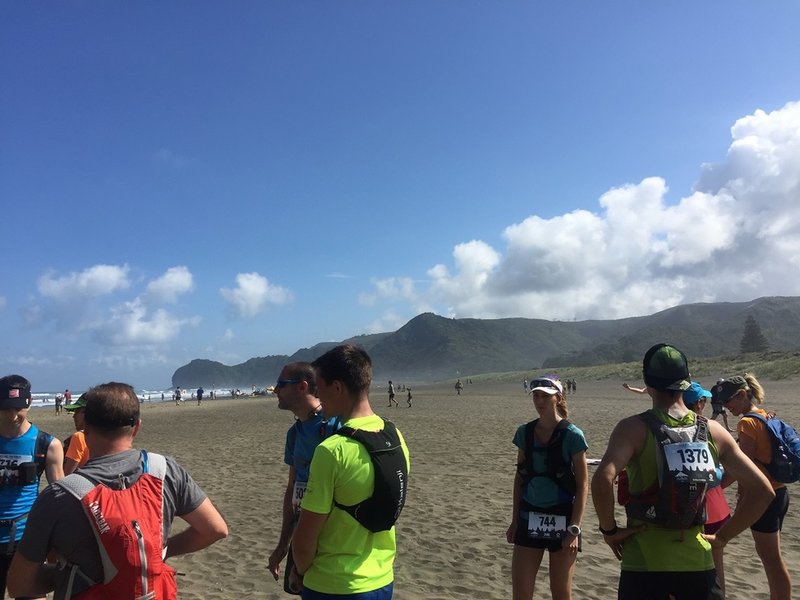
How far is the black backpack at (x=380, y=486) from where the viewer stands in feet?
8.48

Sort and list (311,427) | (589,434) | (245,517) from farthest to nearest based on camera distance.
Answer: (589,434), (245,517), (311,427)

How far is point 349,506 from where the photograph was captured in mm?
2568

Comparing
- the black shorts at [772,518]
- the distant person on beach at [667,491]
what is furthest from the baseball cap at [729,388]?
the distant person on beach at [667,491]

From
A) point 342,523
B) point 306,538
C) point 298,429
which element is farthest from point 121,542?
point 298,429

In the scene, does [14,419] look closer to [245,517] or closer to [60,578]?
[60,578]

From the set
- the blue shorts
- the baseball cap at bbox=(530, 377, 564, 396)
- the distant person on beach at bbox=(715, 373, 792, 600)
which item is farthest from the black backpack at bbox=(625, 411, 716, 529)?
the distant person on beach at bbox=(715, 373, 792, 600)

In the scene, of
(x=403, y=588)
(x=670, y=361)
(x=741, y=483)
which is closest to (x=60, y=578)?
(x=670, y=361)

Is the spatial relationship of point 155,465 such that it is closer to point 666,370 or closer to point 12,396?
point 12,396

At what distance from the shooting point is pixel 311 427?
371 centimetres

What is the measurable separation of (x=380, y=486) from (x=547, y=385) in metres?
2.12

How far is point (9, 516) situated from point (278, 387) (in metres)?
2.17

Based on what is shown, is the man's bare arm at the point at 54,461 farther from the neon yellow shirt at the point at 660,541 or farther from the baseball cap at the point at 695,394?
the baseball cap at the point at 695,394

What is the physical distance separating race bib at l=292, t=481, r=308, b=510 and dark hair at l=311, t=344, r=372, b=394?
1.22 metres

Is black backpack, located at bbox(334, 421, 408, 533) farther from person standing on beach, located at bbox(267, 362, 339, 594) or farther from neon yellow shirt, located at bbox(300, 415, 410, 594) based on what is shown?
person standing on beach, located at bbox(267, 362, 339, 594)
